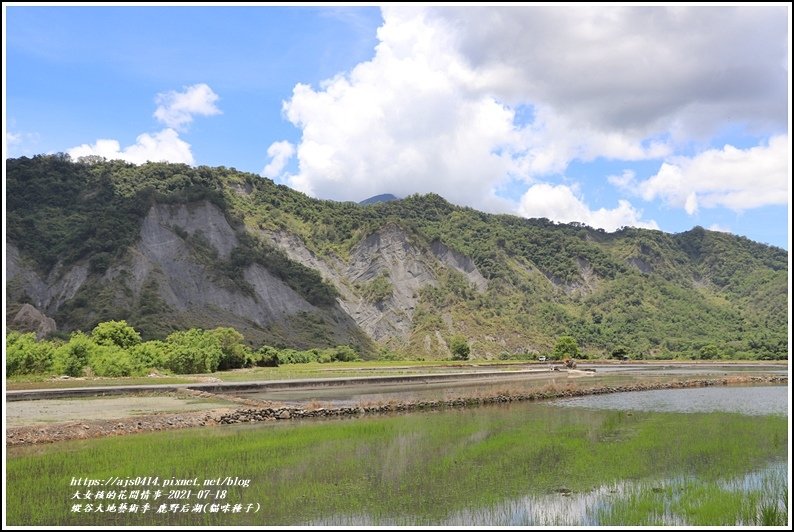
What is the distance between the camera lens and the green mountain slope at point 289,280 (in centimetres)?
10288

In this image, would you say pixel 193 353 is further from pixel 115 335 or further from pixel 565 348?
pixel 565 348

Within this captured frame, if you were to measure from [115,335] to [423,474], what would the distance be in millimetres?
57138

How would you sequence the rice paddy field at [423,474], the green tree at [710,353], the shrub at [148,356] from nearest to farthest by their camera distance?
the rice paddy field at [423,474]
the shrub at [148,356]
the green tree at [710,353]

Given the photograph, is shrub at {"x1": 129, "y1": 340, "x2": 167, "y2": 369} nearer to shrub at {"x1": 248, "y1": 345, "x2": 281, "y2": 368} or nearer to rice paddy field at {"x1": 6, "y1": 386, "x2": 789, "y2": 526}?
shrub at {"x1": 248, "y1": 345, "x2": 281, "y2": 368}

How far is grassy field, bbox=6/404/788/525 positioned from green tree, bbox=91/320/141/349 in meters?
43.8

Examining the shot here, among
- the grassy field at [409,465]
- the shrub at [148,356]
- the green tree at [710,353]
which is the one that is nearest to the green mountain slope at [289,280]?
the green tree at [710,353]

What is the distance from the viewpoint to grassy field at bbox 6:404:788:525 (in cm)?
1351

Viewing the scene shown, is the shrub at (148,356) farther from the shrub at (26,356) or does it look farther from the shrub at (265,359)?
the shrub at (265,359)

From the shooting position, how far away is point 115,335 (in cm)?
6494

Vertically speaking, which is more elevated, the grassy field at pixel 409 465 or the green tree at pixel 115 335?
the green tree at pixel 115 335

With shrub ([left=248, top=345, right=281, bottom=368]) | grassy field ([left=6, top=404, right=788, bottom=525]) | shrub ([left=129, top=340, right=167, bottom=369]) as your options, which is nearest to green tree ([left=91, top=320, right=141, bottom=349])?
shrub ([left=129, top=340, right=167, bottom=369])

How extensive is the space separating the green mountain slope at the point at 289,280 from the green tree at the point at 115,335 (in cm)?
2320

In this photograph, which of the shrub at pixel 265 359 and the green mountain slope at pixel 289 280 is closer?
the shrub at pixel 265 359

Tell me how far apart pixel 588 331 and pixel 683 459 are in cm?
15299
